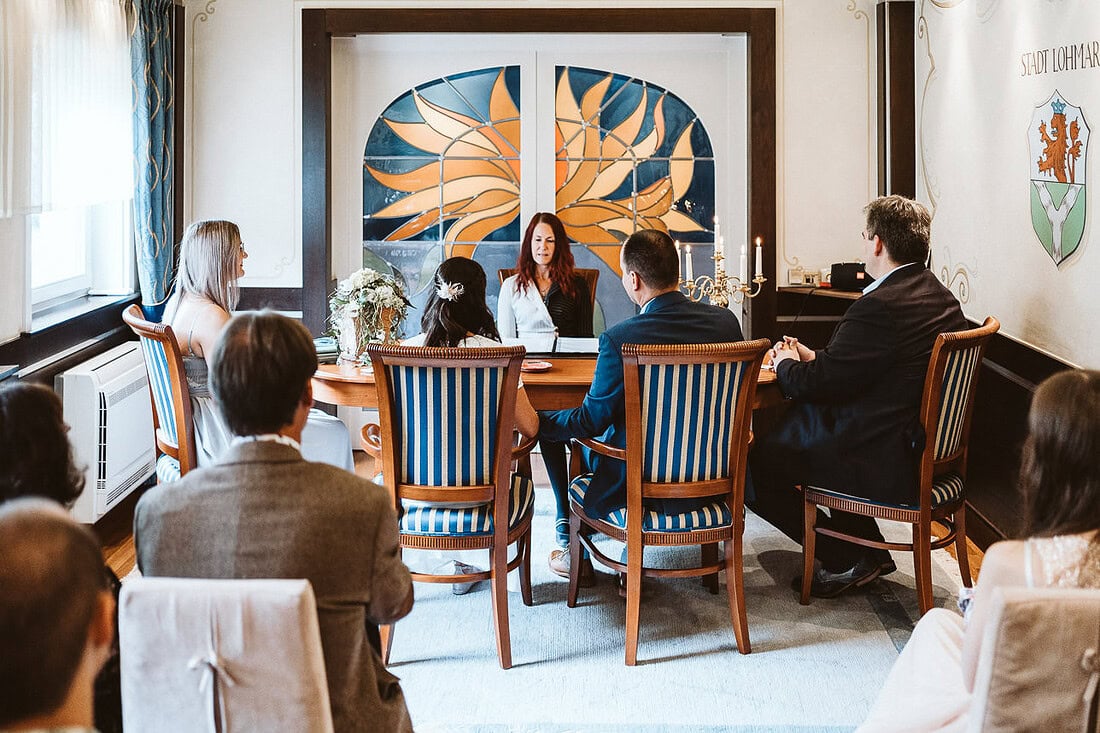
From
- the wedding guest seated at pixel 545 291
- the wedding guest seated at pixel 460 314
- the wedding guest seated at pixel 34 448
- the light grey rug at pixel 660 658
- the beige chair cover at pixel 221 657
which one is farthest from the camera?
the wedding guest seated at pixel 545 291

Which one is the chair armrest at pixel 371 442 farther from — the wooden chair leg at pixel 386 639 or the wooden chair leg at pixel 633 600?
the wooden chair leg at pixel 633 600

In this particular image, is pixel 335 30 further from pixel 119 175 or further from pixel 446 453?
pixel 446 453

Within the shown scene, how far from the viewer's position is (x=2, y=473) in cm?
167

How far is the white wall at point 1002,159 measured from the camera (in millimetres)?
3344

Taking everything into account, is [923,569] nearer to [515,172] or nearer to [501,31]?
[515,172]

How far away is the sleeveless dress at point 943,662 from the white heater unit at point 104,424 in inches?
115

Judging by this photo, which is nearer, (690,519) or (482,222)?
(690,519)

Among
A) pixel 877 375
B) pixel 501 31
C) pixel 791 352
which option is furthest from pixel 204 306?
pixel 501 31

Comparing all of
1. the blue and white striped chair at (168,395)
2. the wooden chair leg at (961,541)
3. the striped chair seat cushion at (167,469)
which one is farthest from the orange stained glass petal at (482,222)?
the wooden chair leg at (961,541)

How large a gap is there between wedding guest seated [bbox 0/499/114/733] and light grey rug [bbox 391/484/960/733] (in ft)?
6.11

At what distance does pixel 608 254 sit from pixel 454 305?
8.07 feet

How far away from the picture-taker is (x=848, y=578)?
368 cm

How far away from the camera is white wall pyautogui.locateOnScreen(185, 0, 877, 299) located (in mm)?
5406

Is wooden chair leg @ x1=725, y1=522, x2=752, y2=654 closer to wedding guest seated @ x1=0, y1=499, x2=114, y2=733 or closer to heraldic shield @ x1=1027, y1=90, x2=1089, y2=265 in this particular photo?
heraldic shield @ x1=1027, y1=90, x2=1089, y2=265
